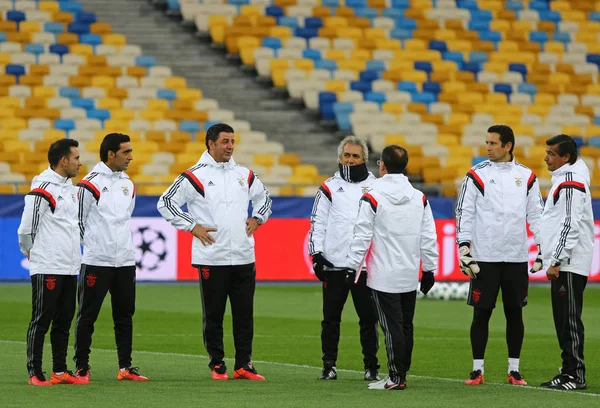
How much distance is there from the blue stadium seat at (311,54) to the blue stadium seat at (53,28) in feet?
19.4

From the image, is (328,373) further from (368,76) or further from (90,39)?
(90,39)

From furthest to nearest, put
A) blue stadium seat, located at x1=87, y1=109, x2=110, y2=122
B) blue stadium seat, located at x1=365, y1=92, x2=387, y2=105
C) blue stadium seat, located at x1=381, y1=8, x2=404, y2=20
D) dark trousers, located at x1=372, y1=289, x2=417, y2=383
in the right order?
blue stadium seat, located at x1=381, y1=8, x2=404, y2=20, blue stadium seat, located at x1=365, y1=92, x2=387, y2=105, blue stadium seat, located at x1=87, y1=109, x2=110, y2=122, dark trousers, located at x1=372, y1=289, x2=417, y2=383

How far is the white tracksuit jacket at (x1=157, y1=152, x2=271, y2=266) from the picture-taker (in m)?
10.9

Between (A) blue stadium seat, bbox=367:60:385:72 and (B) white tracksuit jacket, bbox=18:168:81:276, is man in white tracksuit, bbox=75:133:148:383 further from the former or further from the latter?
(A) blue stadium seat, bbox=367:60:385:72

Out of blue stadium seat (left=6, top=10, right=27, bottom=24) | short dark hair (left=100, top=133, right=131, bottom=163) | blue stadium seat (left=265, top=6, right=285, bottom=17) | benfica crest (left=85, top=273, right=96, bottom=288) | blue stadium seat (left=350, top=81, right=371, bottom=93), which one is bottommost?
benfica crest (left=85, top=273, right=96, bottom=288)

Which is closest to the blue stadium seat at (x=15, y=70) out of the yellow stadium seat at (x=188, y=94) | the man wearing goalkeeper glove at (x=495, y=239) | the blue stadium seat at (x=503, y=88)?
the yellow stadium seat at (x=188, y=94)

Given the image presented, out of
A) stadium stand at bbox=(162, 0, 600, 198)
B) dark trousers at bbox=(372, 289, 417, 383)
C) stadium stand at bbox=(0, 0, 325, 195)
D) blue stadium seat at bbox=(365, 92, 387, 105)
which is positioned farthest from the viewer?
blue stadium seat at bbox=(365, 92, 387, 105)

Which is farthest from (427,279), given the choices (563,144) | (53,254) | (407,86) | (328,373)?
(407,86)

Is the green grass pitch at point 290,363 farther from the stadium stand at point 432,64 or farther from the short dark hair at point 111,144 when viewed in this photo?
the stadium stand at point 432,64

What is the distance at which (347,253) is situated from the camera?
434 inches

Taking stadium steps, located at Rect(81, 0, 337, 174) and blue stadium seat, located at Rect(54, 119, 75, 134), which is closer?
blue stadium seat, located at Rect(54, 119, 75, 134)

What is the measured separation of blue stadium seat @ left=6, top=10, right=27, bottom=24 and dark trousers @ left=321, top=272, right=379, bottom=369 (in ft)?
68.4

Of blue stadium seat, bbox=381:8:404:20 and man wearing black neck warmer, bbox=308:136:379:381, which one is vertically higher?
blue stadium seat, bbox=381:8:404:20

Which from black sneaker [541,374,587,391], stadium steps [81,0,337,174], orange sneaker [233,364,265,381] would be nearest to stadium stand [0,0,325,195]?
stadium steps [81,0,337,174]
